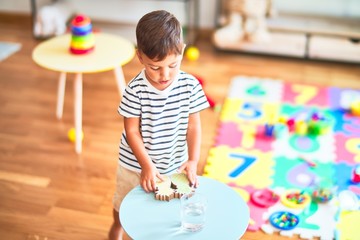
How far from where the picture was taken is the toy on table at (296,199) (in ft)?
6.02

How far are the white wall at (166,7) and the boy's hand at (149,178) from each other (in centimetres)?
201

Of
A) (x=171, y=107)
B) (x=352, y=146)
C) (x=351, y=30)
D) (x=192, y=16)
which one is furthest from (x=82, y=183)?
(x=351, y=30)

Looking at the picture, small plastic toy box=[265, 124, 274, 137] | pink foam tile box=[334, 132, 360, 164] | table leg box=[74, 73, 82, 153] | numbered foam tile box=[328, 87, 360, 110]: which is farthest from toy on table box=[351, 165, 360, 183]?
table leg box=[74, 73, 82, 153]

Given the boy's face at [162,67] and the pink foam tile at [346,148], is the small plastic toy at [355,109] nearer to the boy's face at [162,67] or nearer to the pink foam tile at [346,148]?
the pink foam tile at [346,148]

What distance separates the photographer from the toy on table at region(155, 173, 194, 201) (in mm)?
1237

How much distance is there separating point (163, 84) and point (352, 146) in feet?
3.86

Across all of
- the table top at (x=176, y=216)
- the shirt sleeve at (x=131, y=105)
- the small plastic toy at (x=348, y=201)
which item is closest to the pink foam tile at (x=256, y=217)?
the small plastic toy at (x=348, y=201)

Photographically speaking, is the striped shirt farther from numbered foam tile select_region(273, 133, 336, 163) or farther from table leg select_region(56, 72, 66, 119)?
table leg select_region(56, 72, 66, 119)

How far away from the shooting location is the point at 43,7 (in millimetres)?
→ 3182

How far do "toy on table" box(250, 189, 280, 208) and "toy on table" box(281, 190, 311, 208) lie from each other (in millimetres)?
32

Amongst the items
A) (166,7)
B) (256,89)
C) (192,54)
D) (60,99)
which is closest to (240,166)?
(256,89)

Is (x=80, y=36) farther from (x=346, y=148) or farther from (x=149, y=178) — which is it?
(x=346, y=148)

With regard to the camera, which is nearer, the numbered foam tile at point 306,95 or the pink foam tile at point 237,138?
the pink foam tile at point 237,138

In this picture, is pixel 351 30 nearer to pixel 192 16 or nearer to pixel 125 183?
pixel 192 16
